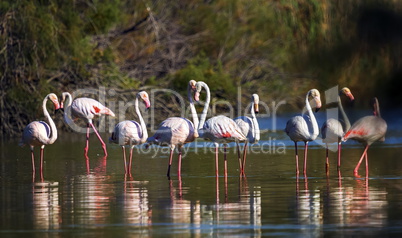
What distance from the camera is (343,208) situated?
7.88 meters

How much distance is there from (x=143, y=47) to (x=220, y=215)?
19864mm

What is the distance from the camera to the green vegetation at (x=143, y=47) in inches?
773

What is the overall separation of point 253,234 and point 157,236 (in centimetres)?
77

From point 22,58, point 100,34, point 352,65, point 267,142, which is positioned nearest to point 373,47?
point 352,65


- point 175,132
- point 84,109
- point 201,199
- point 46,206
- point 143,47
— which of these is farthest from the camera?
point 143,47

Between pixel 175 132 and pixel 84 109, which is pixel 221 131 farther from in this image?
pixel 84 109

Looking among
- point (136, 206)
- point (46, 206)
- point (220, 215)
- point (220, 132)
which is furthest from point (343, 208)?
point (220, 132)

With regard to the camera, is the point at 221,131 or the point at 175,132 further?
the point at 175,132

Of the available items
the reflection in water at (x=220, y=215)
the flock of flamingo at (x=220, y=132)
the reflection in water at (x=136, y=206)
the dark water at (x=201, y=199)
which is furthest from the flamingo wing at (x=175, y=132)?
the reflection in water at (x=220, y=215)

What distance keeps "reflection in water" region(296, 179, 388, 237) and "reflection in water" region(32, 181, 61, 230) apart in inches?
88.0

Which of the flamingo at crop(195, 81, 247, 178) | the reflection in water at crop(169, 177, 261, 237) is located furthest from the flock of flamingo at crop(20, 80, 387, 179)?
the reflection in water at crop(169, 177, 261, 237)

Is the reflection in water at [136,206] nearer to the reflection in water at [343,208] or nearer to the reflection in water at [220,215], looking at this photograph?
the reflection in water at [220,215]

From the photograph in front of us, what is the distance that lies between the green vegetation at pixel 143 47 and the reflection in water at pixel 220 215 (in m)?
2.71

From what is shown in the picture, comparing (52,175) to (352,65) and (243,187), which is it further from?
(352,65)
